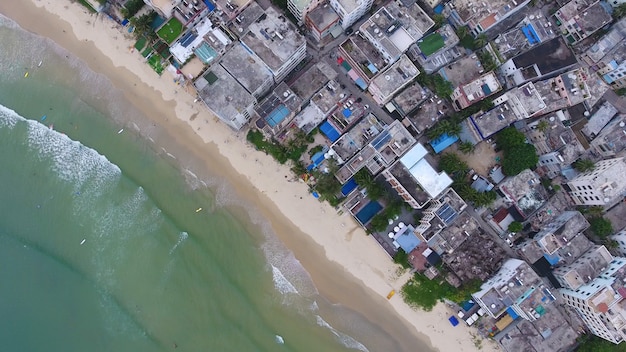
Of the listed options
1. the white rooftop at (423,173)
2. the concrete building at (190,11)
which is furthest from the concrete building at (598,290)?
the concrete building at (190,11)

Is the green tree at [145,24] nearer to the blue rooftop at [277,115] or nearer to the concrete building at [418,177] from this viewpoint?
the blue rooftop at [277,115]

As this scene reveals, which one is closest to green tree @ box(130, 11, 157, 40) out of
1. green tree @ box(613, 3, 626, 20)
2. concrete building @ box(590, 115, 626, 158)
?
concrete building @ box(590, 115, 626, 158)

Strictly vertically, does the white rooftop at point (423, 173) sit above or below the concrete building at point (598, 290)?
below

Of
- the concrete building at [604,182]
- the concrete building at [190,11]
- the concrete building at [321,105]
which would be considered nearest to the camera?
the concrete building at [604,182]

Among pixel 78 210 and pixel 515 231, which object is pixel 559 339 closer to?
pixel 515 231

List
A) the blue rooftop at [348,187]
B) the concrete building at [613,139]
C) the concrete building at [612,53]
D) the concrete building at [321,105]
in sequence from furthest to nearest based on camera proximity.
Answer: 1. the blue rooftop at [348,187]
2. the concrete building at [612,53]
3. the concrete building at [321,105]
4. the concrete building at [613,139]

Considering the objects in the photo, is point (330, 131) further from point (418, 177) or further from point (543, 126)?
point (543, 126)

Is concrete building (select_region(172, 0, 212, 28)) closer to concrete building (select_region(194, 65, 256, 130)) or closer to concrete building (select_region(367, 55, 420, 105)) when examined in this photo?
concrete building (select_region(194, 65, 256, 130))
